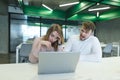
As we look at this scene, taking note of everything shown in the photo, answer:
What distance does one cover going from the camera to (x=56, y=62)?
1345mm

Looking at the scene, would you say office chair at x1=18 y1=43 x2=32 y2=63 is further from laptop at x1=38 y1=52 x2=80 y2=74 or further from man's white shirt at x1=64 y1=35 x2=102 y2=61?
laptop at x1=38 y1=52 x2=80 y2=74

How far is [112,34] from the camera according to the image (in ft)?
34.2

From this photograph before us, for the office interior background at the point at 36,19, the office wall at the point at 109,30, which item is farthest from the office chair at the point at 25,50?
the office wall at the point at 109,30

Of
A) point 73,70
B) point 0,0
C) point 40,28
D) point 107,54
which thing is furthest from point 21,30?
point 73,70

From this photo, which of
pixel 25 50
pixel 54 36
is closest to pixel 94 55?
pixel 54 36

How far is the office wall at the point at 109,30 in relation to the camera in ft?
33.0

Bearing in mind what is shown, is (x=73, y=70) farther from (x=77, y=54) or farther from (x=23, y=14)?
(x=23, y=14)

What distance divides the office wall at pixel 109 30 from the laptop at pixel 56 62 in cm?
907

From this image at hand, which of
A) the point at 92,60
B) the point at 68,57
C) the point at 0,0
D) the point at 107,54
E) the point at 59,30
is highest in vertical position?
the point at 0,0

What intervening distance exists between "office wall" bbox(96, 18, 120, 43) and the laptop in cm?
907

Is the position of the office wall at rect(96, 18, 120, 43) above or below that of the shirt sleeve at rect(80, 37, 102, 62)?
above

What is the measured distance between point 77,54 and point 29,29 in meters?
9.08

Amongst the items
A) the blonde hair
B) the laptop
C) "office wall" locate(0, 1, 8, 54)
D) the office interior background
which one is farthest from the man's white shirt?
"office wall" locate(0, 1, 8, 54)

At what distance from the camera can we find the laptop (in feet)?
4.23
